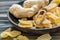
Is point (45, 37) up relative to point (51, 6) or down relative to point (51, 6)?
down

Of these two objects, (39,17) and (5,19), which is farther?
(5,19)

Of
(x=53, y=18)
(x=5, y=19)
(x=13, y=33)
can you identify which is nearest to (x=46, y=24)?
(x=53, y=18)

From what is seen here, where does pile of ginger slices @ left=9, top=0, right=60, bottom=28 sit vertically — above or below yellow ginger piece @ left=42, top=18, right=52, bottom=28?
above

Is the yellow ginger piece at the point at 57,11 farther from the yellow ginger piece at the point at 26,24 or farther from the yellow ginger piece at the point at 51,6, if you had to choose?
the yellow ginger piece at the point at 26,24

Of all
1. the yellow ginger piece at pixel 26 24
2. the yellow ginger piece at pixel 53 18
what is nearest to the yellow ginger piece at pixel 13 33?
the yellow ginger piece at pixel 26 24

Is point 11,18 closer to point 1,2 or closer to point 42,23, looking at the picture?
point 42,23

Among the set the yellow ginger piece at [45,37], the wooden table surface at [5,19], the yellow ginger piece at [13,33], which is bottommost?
the yellow ginger piece at [45,37]

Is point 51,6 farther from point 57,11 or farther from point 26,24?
point 26,24

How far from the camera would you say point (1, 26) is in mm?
919

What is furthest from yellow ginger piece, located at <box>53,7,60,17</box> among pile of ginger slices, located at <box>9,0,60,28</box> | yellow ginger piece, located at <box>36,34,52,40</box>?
yellow ginger piece, located at <box>36,34,52,40</box>

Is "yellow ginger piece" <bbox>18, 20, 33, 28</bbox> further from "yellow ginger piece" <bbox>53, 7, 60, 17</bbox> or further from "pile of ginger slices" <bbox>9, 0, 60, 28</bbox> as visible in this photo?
"yellow ginger piece" <bbox>53, 7, 60, 17</bbox>

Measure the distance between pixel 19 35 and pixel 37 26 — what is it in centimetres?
9

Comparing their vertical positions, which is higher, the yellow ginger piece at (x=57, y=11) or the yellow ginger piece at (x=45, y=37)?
the yellow ginger piece at (x=57, y=11)

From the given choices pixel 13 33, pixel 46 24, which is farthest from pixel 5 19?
pixel 46 24
